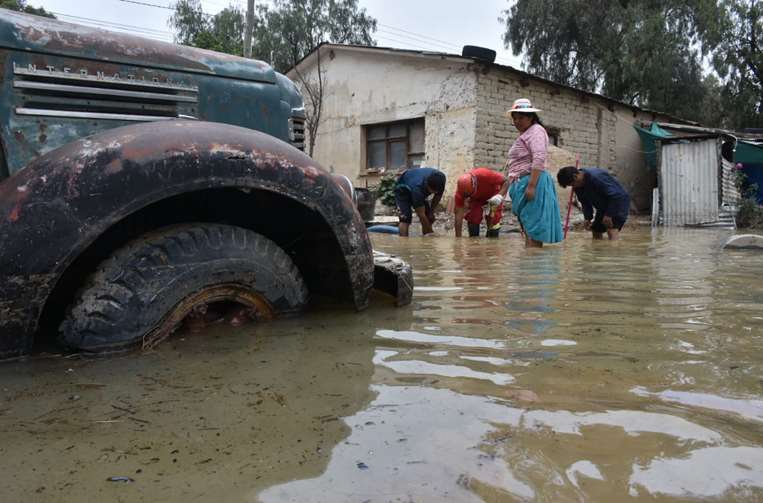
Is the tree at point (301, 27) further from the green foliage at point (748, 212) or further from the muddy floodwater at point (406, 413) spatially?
the muddy floodwater at point (406, 413)

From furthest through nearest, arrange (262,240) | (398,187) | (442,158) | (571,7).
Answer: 1. (571,7)
2. (442,158)
3. (398,187)
4. (262,240)

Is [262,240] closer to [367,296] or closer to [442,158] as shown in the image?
→ [367,296]

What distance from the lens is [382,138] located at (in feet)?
50.7

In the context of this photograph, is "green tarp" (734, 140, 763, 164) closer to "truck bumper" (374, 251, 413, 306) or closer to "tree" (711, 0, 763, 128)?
"tree" (711, 0, 763, 128)

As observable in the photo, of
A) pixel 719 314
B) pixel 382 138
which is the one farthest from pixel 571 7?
pixel 719 314

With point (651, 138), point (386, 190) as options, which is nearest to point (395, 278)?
point (386, 190)

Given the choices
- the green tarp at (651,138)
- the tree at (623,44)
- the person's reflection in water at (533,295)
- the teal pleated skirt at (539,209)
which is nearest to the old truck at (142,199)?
the person's reflection in water at (533,295)

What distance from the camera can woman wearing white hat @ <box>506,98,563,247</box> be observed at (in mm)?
5855

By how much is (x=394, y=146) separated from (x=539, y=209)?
936 centimetres

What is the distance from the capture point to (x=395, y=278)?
2658mm

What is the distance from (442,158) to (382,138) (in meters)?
2.58

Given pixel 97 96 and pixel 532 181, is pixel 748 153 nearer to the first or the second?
pixel 532 181

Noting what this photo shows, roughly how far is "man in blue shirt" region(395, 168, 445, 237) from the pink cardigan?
2215mm

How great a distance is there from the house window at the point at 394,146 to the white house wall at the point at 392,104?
254mm
